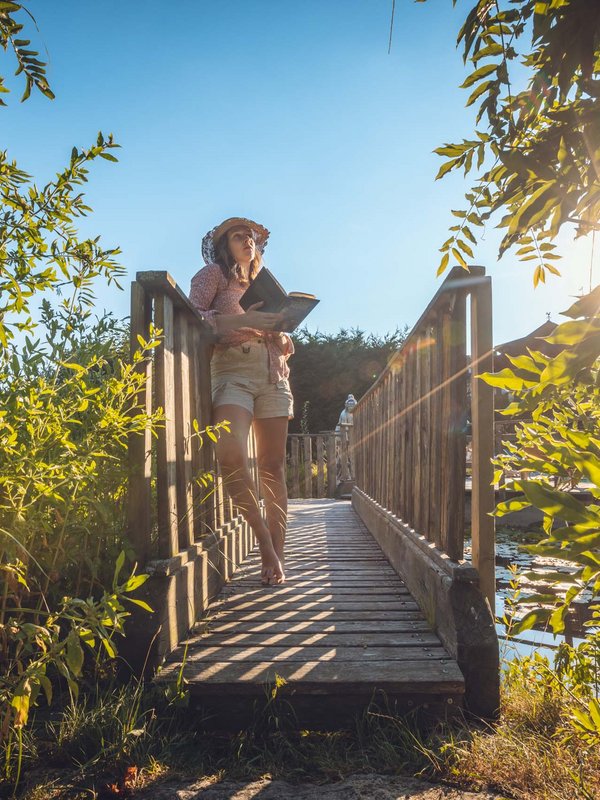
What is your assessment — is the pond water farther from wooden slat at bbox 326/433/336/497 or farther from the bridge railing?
wooden slat at bbox 326/433/336/497

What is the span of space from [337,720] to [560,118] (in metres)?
1.59

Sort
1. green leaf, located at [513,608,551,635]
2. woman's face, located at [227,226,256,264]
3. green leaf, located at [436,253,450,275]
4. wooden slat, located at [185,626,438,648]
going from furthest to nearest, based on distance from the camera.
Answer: woman's face, located at [227,226,256,264]
wooden slat, located at [185,626,438,648]
green leaf, located at [436,253,450,275]
green leaf, located at [513,608,551,635]

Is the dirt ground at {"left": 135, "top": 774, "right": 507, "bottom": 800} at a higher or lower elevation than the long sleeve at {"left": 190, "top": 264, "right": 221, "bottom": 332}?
lower

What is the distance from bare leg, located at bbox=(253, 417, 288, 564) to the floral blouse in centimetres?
25

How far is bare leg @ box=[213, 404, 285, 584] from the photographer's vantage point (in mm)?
2674

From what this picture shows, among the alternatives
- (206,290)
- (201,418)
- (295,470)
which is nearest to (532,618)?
(201,418)

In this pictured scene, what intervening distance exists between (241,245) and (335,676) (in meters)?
2.21

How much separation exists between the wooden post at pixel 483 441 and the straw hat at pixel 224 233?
1589 mm

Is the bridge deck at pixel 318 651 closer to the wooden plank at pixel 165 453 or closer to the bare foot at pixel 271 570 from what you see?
the bare foot at pixel 271 570

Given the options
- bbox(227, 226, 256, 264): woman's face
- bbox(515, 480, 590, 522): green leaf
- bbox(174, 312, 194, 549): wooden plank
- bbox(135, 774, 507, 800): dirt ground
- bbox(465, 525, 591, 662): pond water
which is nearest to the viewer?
bbox(515, 480, 590, 522): green leaf

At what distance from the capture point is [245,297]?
280 centimetres

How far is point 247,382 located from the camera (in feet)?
9.45

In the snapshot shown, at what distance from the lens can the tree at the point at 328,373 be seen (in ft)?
62.9

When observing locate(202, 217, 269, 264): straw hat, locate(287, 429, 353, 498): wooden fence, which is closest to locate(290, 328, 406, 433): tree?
locate(287, 429, 353, 498): wooden fence
